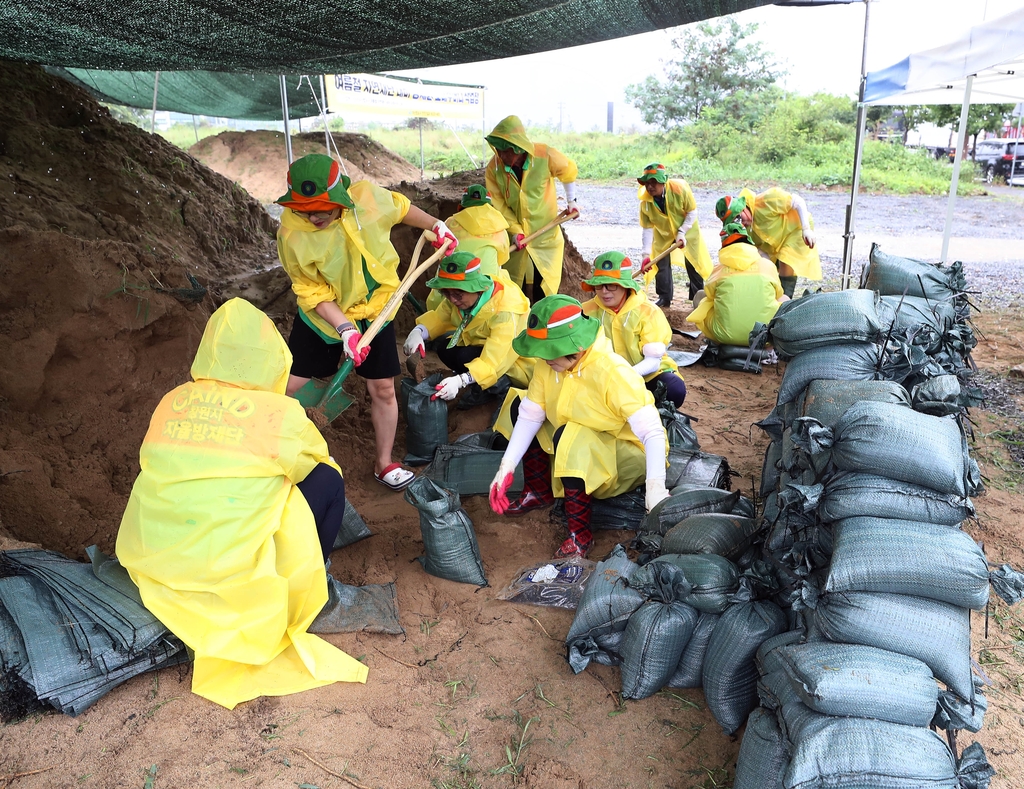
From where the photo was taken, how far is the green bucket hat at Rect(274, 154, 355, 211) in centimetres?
319

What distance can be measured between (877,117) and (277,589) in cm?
3088

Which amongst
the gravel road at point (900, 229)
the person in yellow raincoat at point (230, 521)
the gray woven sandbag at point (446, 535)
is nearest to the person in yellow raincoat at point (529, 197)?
the gray woven sandbag at point (446, 535)

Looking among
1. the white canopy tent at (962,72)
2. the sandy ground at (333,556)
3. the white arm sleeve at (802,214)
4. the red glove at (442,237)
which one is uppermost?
the white canopy tent at (962,72)

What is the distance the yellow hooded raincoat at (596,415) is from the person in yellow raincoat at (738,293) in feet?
8.54

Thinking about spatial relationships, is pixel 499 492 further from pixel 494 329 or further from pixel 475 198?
pixel 475 198

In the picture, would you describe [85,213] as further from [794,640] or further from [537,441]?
[794,640]

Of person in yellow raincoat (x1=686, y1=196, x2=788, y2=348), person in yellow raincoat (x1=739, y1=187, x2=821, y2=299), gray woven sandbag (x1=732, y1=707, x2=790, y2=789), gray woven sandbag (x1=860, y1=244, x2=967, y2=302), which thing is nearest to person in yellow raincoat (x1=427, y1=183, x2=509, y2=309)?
person in yellow raincoat (x1=686, y1=196, x2=788, y2=348)

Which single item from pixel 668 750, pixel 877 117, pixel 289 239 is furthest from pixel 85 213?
pixel 877 117

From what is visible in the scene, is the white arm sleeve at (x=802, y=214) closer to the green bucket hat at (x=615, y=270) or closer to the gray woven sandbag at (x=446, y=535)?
the green bucket hat at (x=615, y=270)

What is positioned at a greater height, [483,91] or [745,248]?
[483,91]

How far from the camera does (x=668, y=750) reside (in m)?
2.18

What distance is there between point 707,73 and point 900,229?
1630 centimetres

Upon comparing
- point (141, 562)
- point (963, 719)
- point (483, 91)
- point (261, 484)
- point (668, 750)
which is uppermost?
point (483, 91)

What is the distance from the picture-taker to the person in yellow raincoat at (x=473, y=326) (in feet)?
12.8
